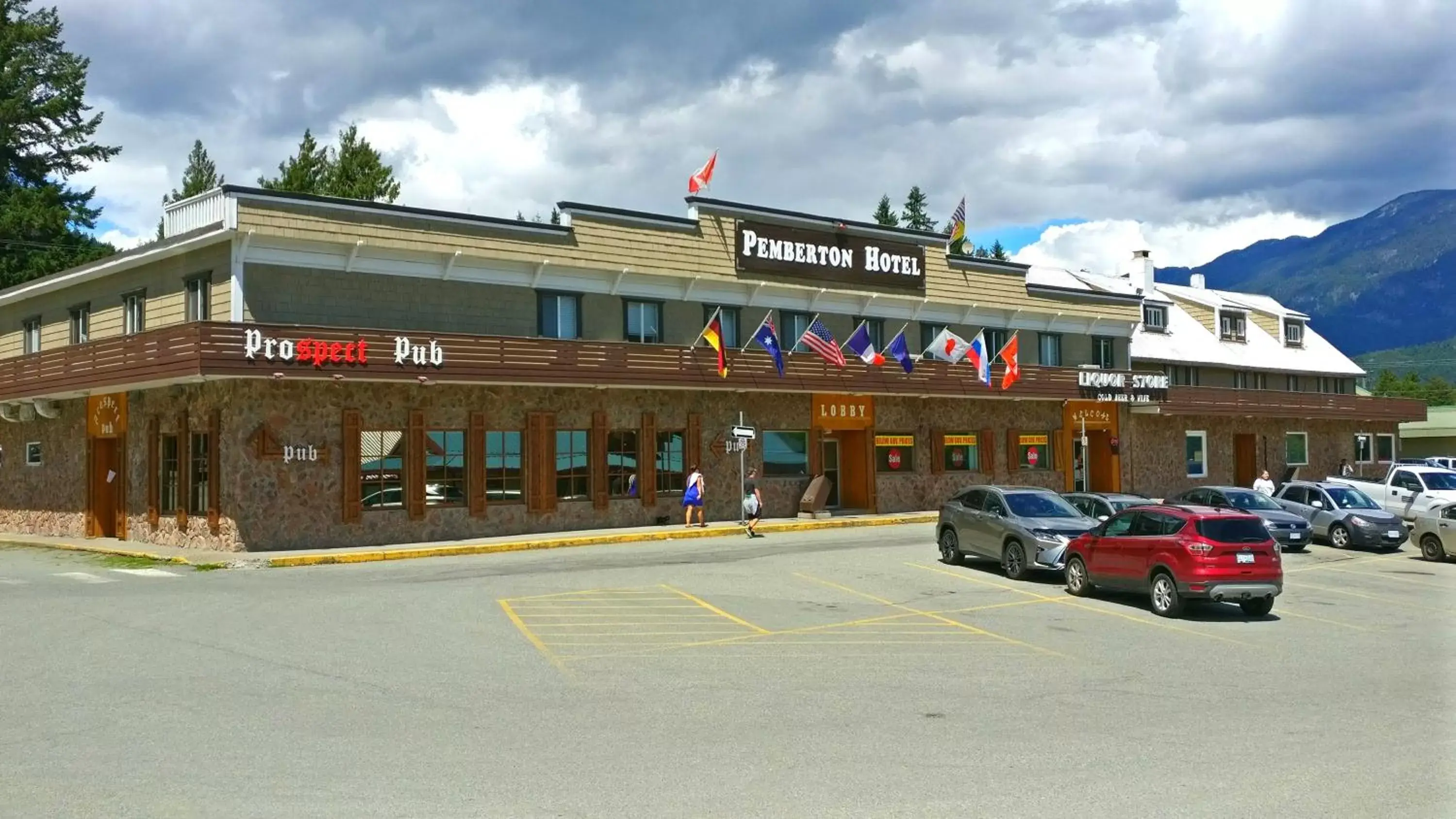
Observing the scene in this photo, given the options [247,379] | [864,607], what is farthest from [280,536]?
[864,607]

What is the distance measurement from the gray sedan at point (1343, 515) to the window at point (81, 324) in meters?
32.6

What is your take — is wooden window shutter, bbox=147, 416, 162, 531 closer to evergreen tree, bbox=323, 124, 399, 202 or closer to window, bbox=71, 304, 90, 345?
window, bbox=71, 304, 90, 345

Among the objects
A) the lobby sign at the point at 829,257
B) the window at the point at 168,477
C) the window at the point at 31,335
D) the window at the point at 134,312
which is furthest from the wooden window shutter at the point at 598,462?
the window at the point at 31,335

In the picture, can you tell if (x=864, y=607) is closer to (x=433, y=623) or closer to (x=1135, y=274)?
(x=433, y=623)

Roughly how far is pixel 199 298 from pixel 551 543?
406 inches

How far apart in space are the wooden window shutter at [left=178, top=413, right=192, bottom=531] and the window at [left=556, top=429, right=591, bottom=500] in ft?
29.2

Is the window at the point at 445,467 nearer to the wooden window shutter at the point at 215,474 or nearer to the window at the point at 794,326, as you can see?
the wooden window shutter at the point at 215,474

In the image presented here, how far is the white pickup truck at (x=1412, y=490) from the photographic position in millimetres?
32562

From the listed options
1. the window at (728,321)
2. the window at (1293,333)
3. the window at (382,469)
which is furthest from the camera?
the window at (1293,333)

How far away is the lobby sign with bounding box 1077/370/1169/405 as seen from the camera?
147 feet

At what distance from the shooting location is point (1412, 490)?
109ft

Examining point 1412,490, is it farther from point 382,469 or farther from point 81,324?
point 81,324

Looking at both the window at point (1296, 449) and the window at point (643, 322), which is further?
the window at point (1296, 449)

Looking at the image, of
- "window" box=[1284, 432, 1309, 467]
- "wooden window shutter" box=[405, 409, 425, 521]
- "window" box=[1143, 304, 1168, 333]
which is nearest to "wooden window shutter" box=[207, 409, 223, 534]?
"wooden window shutter" box=[405, 409, 425, 521]
